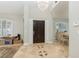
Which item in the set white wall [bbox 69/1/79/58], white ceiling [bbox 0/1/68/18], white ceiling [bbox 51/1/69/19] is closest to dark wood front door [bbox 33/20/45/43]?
white ceiling [bbox 0/1/68/18]

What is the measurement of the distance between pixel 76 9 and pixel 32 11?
817cm

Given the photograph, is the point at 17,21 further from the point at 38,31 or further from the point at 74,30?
the point at 74,30

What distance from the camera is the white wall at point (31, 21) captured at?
31.7 feet

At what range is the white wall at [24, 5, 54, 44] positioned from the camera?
31.7 feet

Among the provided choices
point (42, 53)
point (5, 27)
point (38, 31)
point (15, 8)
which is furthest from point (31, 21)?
point (42, 53)

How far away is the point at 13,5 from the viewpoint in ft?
32.4

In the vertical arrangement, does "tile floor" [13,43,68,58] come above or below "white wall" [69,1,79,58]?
below

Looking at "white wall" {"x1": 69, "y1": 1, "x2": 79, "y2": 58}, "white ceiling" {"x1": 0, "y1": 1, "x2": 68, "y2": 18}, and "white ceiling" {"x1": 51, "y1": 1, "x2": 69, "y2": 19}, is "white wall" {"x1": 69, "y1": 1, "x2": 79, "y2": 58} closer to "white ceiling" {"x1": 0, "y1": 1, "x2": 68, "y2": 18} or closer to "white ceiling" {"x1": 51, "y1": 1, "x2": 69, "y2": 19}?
"white ceiling" {"x1": 51, "y1": 1, "x2": 69, "y2": 19}

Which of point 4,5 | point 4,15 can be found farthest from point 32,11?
point 4,15

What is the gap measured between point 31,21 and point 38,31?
1.13 metres

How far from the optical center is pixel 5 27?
39.5ft

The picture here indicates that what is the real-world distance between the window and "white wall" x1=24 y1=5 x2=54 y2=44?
104 inches

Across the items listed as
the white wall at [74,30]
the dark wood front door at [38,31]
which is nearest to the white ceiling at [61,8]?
the dark wood front door at [38,31]

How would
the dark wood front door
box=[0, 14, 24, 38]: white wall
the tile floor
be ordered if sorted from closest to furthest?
1. the tile floor
2. the dark wood front door
3. box=[0, 14, 24, 38]: white wall
